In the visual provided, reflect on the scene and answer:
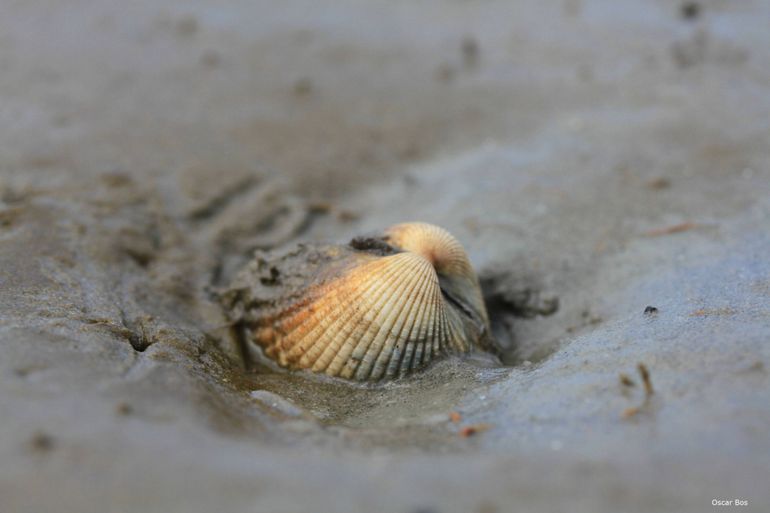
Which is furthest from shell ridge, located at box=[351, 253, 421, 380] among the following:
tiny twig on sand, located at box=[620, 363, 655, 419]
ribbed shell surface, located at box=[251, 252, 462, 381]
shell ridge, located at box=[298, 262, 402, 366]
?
tiny twig on sand, located at box=[620, 363, 655, 419]

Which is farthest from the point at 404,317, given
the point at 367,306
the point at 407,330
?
the point at 367,306

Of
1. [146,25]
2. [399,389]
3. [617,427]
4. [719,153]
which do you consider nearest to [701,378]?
[617,427]

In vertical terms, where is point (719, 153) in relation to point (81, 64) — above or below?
below

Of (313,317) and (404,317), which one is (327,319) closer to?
(313,317)

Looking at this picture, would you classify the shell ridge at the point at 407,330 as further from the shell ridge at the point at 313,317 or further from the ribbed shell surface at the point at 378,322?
the shell ridge at the point at 313,317

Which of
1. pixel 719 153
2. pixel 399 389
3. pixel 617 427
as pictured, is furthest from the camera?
pixel 719 153

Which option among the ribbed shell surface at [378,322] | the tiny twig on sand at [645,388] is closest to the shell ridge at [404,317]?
the ribbed shell surface at [378,322]

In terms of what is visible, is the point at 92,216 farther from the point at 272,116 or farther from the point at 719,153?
the point at 719,153

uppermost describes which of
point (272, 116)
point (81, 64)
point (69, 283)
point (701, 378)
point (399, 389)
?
point (81, 64)
